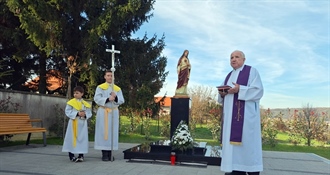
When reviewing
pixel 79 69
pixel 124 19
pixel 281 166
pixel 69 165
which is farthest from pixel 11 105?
pixel 281 166

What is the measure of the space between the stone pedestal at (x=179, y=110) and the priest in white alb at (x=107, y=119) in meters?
2.09

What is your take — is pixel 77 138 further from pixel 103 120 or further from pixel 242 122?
pixel 242 122

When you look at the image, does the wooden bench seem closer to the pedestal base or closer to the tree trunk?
the pedestal base

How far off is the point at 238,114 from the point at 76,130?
424 centimetres

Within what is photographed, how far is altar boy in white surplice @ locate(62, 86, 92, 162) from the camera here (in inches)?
285

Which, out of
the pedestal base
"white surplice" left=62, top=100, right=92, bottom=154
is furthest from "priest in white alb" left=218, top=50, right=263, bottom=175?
"white surplice" left=62, top=100, right=92, bottom=154

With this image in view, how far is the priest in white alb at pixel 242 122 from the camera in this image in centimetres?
436

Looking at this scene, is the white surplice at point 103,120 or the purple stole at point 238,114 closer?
the purple stole at point 238,114

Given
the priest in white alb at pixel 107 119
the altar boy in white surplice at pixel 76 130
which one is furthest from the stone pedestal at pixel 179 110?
the altar boy in white surplice at pixel 76 130

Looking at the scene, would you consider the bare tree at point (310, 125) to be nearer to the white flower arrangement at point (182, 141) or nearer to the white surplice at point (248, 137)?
the white flower arrangement at point (182, 141)

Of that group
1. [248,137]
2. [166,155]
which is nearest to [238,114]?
[248,137]

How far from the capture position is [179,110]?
9289 mm

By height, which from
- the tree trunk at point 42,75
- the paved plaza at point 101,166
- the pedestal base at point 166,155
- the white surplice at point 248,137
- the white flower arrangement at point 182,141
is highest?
the tree trunk at point 42,75

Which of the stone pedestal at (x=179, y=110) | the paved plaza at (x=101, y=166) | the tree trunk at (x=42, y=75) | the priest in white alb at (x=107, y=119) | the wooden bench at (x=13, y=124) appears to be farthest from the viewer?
the tree trunk at (x=42, y=75)
